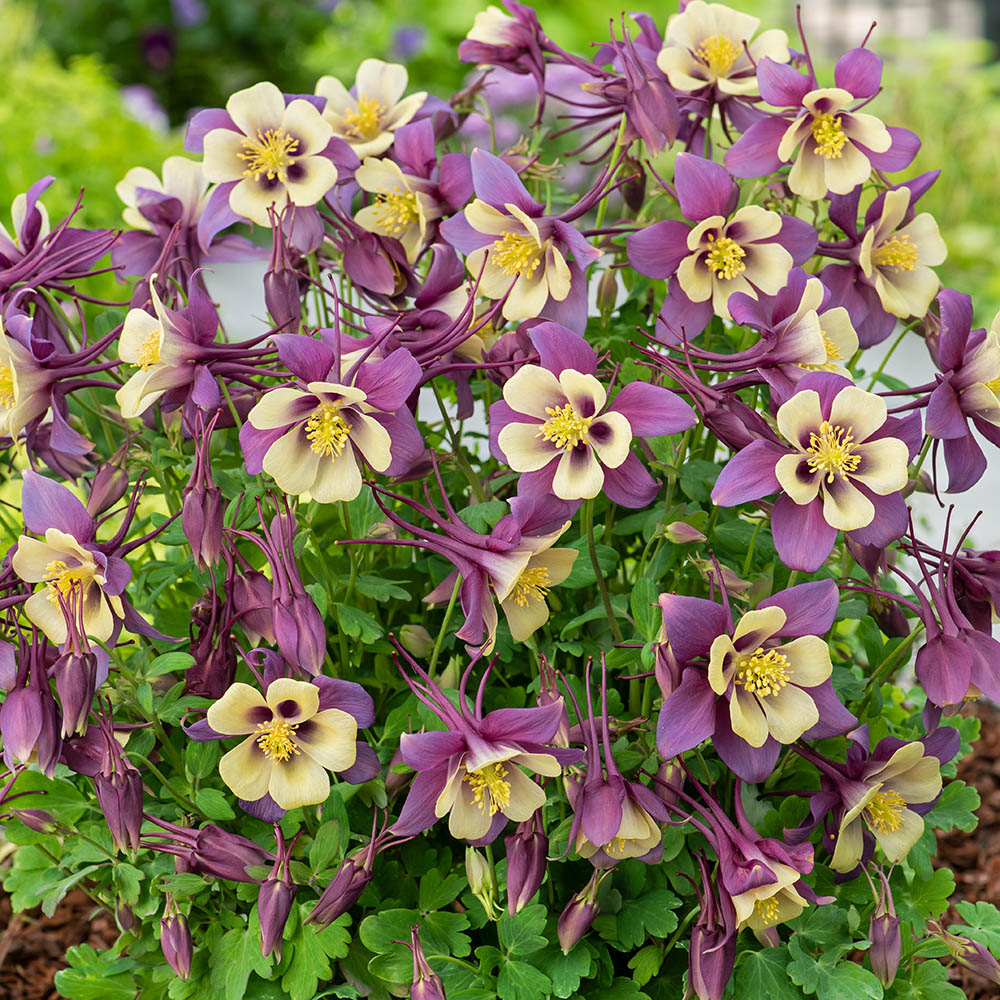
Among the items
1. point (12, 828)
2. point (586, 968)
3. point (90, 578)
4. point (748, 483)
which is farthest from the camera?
point (12, 828)

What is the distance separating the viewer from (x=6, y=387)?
122 cm

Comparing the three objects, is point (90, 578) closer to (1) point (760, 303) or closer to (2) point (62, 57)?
(1) point (760, 303)

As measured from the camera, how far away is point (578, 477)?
41.6 inches

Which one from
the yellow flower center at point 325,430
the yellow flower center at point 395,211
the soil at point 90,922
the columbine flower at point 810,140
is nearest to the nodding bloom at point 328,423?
the yellow flower center at point 325,430

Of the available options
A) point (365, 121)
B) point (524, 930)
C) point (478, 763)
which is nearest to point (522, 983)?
point (524, 930)

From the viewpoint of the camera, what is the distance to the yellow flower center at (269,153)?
1.28 meters

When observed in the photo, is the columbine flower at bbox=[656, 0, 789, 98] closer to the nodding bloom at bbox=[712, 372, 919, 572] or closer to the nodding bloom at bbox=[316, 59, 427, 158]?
the nodding bloom at bbox=[316, 59, 427, 158]

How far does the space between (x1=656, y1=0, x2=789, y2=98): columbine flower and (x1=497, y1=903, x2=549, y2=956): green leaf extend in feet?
2.76

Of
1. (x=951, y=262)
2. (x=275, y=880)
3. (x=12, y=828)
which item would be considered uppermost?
(x=275, y=880)

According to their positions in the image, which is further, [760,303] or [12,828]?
[12,828]

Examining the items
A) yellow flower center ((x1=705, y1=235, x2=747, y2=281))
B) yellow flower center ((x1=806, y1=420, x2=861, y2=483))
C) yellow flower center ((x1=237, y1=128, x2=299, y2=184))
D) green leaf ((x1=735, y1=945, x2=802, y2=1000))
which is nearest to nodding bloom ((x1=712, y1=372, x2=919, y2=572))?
yellow flower center ((x1=806, y1=420, x2=861, y2=483))

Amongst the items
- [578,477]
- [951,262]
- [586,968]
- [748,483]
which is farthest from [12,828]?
→ [951,262]

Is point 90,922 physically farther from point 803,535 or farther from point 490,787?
point 803,535

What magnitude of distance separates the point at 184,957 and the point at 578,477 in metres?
0.60
